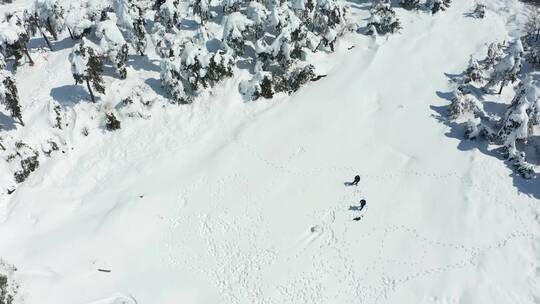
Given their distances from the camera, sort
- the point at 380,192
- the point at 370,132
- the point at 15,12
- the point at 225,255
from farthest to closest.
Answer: the point at 15,12 → the point at 370,132 → the point at 380,192 → the point at 225,255

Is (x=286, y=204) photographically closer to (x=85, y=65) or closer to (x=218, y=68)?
(x=218, y=68)

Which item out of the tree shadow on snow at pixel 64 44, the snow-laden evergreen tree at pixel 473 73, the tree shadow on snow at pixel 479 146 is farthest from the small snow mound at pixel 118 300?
the snow-laden evergreen tree at pixel 473 73

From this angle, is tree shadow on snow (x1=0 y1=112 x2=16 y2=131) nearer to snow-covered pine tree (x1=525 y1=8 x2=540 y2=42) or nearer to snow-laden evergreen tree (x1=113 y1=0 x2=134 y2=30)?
snow-laden evergreen tree (x1=113 y1=0 x2=134 y2=30)

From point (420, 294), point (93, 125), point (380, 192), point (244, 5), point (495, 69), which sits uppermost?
point (244, 5)

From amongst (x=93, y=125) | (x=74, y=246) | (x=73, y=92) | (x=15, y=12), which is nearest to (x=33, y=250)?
(x=74, y=246)

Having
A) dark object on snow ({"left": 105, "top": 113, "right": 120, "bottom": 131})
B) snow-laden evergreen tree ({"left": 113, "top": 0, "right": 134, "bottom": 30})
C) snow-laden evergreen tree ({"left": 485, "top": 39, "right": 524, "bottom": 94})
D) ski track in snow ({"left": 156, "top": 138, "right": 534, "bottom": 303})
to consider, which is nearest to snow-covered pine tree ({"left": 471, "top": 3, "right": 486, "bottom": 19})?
snow-laden evergreen tree ({"left": 485, "top": 39, "right": 524, "bottom": 94})

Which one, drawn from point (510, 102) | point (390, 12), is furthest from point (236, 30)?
point (510, 102)

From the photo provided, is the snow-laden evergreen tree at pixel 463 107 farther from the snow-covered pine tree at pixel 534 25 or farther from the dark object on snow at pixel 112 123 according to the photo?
the dark object on snow at pixel 112 123

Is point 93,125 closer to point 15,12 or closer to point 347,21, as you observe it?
point 15,12
